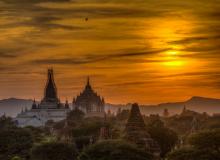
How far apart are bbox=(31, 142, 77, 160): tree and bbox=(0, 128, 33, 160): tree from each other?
591 centimetres

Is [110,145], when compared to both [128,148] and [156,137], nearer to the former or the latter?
[128,148]

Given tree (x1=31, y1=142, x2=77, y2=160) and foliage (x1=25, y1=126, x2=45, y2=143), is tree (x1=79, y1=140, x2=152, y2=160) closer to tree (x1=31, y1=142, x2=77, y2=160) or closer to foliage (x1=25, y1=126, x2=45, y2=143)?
tree (x1=31, y1=142, x2=77, y2=160)

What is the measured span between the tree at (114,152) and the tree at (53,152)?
4852 millimetres

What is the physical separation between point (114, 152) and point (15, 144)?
21.4 m

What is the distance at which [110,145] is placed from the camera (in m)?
70.5

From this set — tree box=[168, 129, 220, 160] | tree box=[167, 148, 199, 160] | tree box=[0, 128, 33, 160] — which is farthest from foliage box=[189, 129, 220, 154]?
tree box=[0, 128, 33, 160]

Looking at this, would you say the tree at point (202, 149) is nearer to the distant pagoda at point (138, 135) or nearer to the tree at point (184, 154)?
the tree at point (184, 154)

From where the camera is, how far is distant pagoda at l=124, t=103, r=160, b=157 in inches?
3061

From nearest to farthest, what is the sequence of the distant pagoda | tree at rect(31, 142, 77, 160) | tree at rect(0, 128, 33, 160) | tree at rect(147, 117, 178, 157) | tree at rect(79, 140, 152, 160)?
tree at rect(79, 140, 152, 160), tree at rect(31, 142, 77, 160), the distant pagoda, tree at rect(0, 128, 33, 160), tree at rect(147, 117, 178, 157)

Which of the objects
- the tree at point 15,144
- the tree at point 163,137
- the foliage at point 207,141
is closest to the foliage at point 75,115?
the tree at point 163,137

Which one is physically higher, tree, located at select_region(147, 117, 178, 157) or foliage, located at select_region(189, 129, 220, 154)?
tree, located at select_region(147, 117, 178, 157)

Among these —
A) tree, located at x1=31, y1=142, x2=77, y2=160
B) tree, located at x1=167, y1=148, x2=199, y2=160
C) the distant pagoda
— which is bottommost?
tree, located at x1=167, y1=148, x2=199, y2=160

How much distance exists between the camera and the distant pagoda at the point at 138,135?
3061 inches

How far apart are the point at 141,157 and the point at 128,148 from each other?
1554 millimetres
